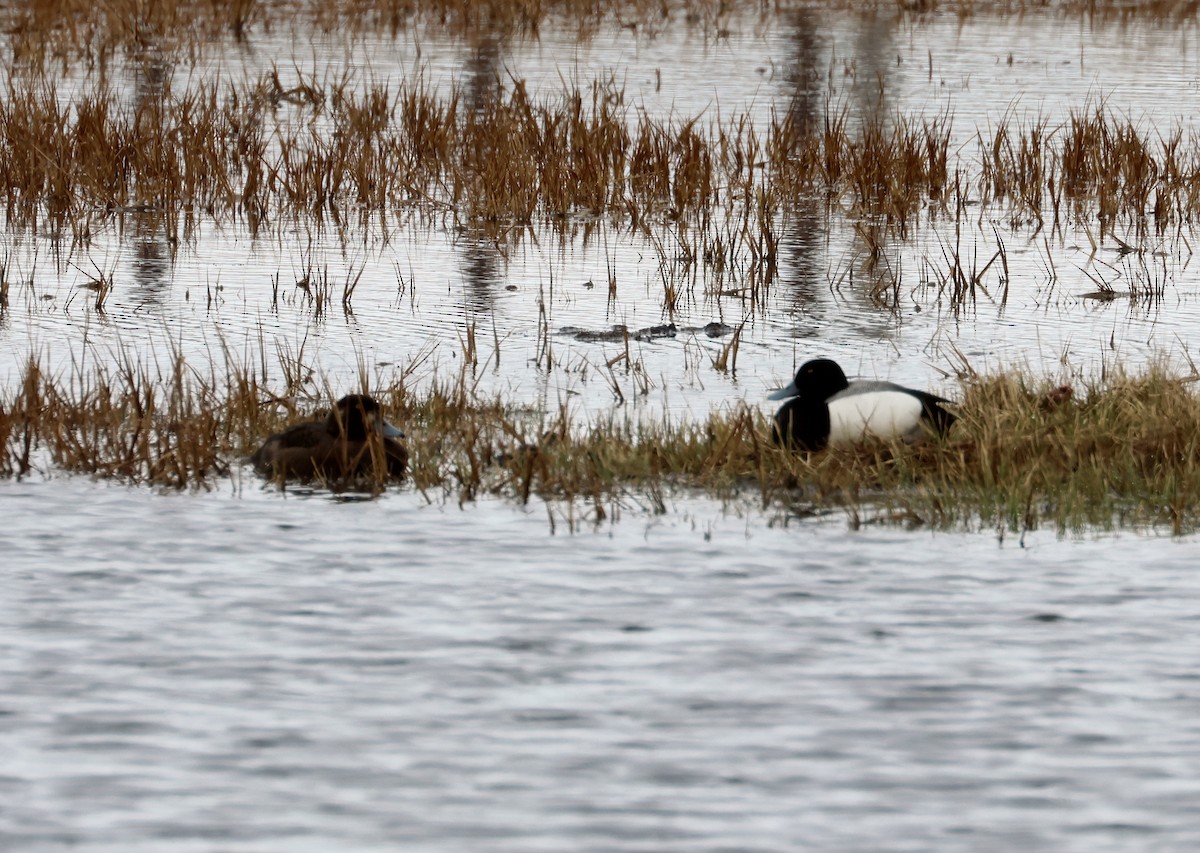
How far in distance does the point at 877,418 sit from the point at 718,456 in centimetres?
68

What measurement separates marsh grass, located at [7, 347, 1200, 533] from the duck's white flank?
9 cm

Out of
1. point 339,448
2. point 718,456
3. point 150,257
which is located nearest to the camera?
point 339,448

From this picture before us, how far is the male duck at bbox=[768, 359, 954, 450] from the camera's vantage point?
7.07 meters

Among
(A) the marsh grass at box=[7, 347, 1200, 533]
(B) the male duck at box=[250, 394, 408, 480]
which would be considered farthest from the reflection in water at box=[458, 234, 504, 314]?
(B) the male duck at box=[250, 394, 408, 480]

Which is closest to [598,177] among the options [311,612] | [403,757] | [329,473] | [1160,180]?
[1160,180]

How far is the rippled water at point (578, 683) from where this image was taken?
13.4ft

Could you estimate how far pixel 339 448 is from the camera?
6750mm

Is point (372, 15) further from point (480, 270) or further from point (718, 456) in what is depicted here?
point (718, 456)

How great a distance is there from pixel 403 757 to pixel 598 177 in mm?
9697

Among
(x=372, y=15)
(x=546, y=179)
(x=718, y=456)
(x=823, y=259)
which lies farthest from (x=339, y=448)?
(x=372, y=15)

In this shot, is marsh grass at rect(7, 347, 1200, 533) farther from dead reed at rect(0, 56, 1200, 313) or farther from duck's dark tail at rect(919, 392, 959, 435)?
dead reed at rect(0, 56, 1200, 313)

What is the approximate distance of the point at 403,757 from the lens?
4.39 meters

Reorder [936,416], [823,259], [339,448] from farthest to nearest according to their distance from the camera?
1. [823,259]
2. [936,416]
3. [339,448]

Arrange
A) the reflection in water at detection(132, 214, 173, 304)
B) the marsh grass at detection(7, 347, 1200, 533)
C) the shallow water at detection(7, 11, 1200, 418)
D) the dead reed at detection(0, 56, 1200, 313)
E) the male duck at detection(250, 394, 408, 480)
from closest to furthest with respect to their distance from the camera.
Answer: the marsh grass at detection(7, 347, 1200, 533)
the male duck at detection(250, 394, 408, 480)
the shallow water at detection(7, 11, 1200, 418)
the reflection in water at detection(132, 214, 173, 304)
the dead reed at detection(0, 56, 1200, 313)
